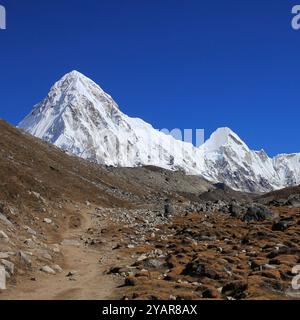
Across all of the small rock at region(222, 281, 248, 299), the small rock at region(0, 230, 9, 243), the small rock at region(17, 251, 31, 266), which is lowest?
the small rock at region(222, 281, 248, 299)

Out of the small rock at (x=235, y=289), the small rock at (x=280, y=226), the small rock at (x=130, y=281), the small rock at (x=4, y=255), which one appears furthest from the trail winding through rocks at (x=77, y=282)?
the small rock at (x=280, y=226)

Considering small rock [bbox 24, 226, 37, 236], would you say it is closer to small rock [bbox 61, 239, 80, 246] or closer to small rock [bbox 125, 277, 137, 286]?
small rock [bbox 61, 239, 80, 246]

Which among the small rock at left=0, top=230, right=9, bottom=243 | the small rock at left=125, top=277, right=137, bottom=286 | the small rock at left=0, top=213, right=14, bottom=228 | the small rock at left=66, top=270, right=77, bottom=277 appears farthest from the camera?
the small rock at left=0, top=213, right=14, bottom=228

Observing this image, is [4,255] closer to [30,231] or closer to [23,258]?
[23,258]

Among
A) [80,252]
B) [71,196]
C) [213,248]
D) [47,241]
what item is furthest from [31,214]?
[71,196]

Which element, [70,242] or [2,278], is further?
[70,242]

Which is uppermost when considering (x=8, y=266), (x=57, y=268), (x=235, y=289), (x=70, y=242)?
(x=70, y=242)

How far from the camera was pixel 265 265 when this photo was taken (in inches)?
1107

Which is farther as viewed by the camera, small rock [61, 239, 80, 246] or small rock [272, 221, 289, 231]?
small rock [272, 221, 289, 231]

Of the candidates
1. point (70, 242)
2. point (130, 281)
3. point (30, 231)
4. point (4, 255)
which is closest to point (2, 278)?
point (4, 255)

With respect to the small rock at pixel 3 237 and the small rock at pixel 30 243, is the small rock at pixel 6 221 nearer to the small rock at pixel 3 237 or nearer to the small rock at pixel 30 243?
the small rock at pixel 30 243

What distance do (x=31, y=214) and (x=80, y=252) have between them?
10.6 m

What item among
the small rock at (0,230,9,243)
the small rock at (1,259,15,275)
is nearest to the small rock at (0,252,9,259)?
the small rock at (1,259,15,275)
